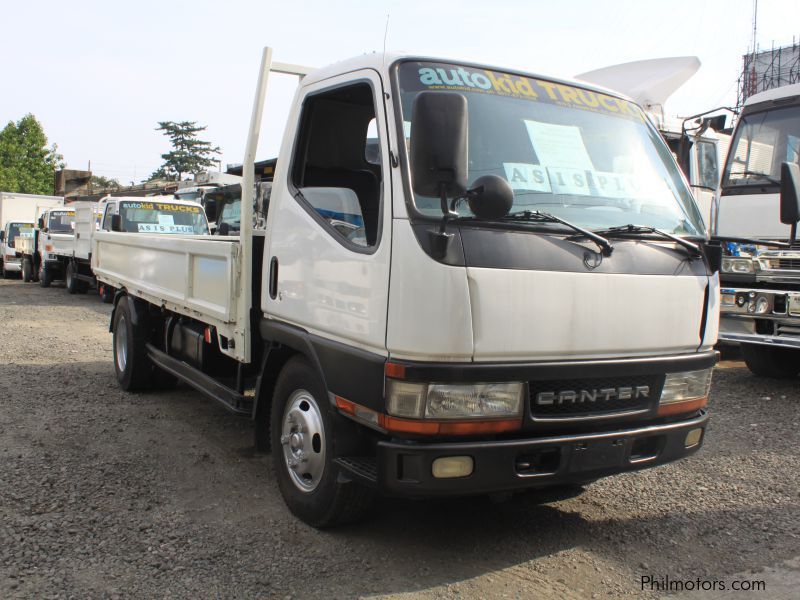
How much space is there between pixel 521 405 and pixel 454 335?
0.46m

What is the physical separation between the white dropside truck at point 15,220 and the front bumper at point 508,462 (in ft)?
Answer: 72.2

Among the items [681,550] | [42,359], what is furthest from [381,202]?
[42,359]

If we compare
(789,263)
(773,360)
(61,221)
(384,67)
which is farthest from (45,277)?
(384,67)

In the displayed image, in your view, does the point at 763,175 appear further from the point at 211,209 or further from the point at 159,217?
the point at 211,209

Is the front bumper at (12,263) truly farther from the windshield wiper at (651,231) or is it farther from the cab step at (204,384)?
the windshield wiper at (651,231)

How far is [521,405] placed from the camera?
3.20m

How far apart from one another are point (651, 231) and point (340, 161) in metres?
1.81

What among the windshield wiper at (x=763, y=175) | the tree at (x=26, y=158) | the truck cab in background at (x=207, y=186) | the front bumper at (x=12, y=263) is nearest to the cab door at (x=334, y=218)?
the windshield wiper at (x=763, y=175)

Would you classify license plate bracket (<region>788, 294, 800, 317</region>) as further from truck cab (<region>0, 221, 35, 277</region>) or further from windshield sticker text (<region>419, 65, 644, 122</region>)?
truck cab (<region>0, 221, 35, 277</region>)

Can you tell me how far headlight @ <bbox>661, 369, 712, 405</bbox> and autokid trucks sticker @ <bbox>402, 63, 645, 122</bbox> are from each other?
4.72ft

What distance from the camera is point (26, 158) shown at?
44625 millimetres

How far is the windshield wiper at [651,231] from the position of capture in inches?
137

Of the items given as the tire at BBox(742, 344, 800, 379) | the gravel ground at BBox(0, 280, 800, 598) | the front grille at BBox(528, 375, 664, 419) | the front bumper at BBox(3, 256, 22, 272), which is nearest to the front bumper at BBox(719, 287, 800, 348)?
the tire at BBox(742, 344, 800, 379)

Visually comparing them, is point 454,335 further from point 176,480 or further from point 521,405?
point 176,480
